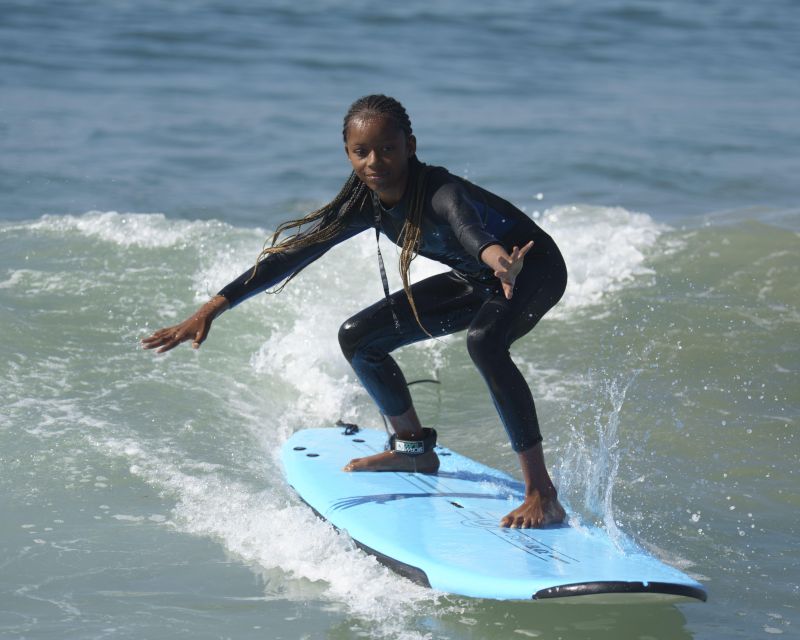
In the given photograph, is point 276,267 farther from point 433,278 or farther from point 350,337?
point 433,278

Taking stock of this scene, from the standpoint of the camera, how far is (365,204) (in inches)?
179

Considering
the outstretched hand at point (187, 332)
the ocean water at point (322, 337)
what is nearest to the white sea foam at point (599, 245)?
the ocean water at point (322, 337)

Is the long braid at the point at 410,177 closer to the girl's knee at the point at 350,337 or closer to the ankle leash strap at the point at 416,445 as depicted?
the girl's knee at the point at 350,337

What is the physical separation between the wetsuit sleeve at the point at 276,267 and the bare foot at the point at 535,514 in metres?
1.24

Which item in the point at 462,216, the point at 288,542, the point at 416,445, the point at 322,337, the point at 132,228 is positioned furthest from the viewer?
the point at 132,228

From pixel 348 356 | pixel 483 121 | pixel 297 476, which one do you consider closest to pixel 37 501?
pixel 297 476

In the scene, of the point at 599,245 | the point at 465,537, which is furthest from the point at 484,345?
the point at 599,245

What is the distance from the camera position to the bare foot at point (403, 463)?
5105 millimetres

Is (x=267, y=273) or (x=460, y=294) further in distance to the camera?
(x=460, y=294)

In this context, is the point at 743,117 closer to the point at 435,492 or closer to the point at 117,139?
the point at 117,139

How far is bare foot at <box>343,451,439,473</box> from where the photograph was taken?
5.11 m

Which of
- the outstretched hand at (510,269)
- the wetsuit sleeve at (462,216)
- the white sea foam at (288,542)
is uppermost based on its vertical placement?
the wetsuit sleeve at (462,216)

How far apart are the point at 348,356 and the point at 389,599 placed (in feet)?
3.70

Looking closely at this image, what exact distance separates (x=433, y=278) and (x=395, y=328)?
26 cm
